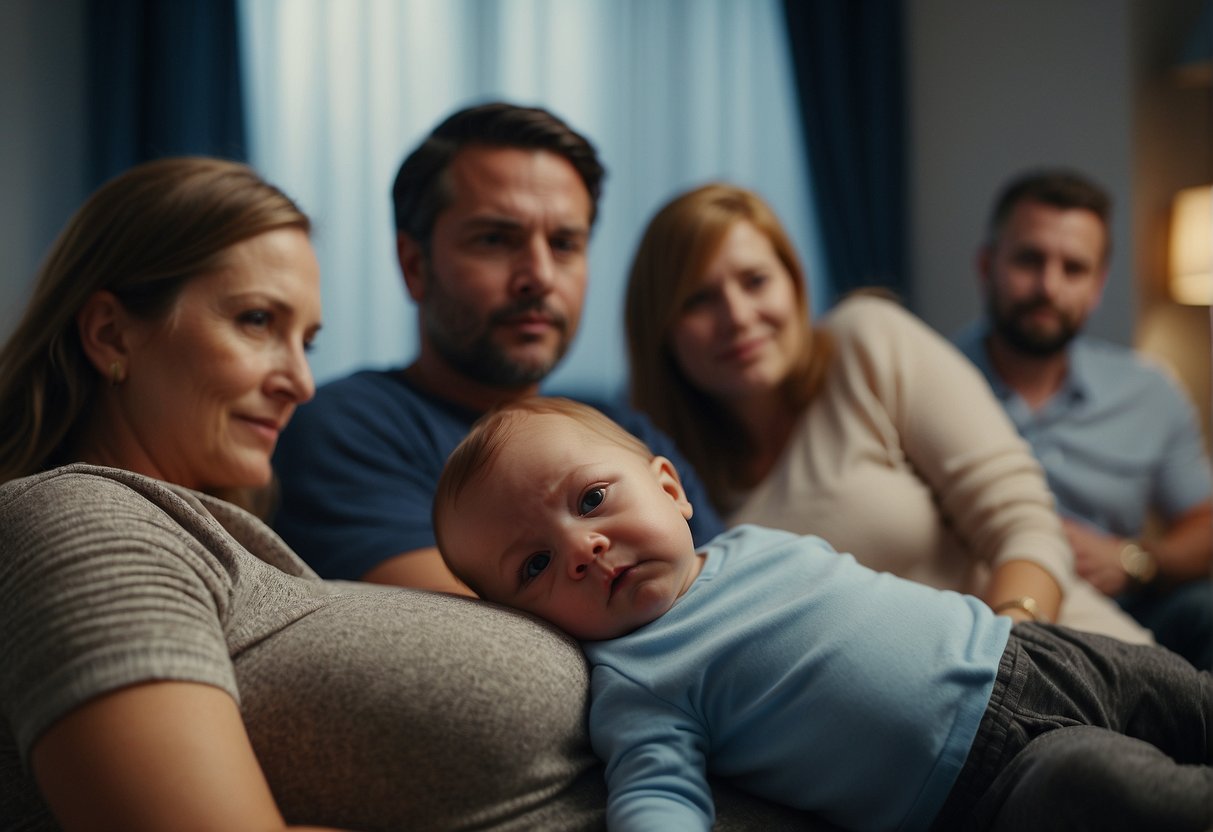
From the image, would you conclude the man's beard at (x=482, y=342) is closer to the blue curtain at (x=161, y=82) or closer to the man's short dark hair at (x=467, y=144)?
the man's short dark hair at (x=467, y=144)

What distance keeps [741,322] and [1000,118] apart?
287 centimetres

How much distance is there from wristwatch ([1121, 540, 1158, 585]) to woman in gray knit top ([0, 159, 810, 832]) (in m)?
1.98

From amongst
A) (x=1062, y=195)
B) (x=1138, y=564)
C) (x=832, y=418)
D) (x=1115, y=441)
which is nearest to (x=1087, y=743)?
(x=832, y=418)

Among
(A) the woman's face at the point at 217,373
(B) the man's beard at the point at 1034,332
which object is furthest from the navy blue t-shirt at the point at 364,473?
(B) the man's beard at the point at 1034,332

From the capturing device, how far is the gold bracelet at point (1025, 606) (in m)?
1.58

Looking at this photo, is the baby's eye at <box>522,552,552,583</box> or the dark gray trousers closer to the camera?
the dark gray trousers

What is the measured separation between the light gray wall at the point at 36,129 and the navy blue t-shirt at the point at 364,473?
76.9 inches

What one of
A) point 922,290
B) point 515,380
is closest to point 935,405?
point 515,380

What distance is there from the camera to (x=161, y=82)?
11.5ft

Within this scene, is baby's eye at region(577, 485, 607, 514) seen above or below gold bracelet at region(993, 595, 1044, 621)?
above

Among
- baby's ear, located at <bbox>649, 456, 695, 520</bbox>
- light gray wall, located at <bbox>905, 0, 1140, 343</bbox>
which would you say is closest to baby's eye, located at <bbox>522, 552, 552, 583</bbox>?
baby's ear, located at <bbox>649, 456, 695, 520</bbox>

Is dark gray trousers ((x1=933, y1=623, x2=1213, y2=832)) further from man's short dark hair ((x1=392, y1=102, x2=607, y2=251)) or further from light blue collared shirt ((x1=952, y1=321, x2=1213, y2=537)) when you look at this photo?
light blue collared shirt ((x1=952, y1=321, x2=1213, y2=537))

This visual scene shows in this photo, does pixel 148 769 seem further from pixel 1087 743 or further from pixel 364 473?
pixel 364 473

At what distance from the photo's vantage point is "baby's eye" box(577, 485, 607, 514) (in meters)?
1.06
